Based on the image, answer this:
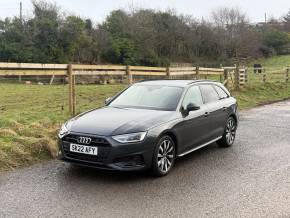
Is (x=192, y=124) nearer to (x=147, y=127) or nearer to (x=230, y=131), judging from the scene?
(x=147, y=127)

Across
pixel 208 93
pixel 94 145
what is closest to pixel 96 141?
pixel 94 145

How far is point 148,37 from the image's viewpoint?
53344mm

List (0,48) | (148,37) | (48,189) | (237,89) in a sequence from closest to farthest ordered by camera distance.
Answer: (48,189)
(237,89)
(0,48)
(148,37)

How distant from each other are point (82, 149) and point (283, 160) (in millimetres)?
3715

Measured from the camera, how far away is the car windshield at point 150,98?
7230 mm

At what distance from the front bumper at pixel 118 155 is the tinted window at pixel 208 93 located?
7.58ft

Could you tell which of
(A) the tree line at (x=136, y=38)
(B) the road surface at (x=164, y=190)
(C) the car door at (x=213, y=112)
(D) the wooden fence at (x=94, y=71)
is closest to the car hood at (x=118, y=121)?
(B) the road surface at (x=164, y=190)

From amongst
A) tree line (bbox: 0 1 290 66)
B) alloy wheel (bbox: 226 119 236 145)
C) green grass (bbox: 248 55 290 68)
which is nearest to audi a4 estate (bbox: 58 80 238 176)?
alloy wheel (bbox: 226 119 236 145)

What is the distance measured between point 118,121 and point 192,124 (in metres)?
1.49

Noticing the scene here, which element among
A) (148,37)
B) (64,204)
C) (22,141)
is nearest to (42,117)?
(22,141)

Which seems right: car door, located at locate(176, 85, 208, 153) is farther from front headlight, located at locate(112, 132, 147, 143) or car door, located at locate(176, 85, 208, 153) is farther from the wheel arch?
front headlight, located at locate(112, 132, 147, 143)

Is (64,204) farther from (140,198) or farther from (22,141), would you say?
(22,141)

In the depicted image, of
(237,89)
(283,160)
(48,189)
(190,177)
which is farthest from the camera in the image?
(237,89)

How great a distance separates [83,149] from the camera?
6137 mm
